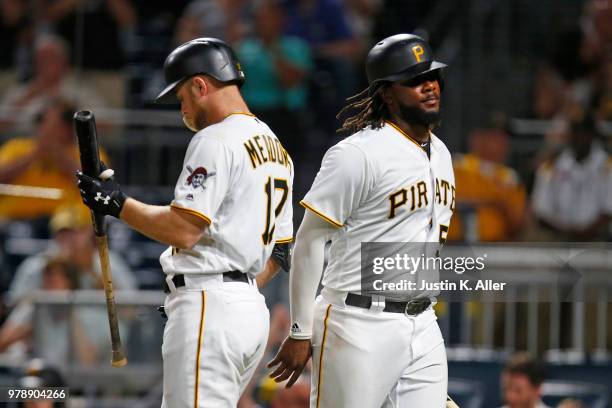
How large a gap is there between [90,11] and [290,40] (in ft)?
4.44

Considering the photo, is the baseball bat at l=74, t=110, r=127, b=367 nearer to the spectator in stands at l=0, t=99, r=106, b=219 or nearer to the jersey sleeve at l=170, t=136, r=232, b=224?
the jersey sleeve at l=170, t=136, r=232, b=224

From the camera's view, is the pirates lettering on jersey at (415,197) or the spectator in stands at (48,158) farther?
the spectator in stands at (48,158)

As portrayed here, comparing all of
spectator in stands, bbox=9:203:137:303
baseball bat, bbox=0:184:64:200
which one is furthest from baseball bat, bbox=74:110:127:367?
baseball bat, bbox=0:184:64:200

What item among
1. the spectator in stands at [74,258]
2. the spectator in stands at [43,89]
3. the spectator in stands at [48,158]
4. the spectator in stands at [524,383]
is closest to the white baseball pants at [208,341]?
the spectator in stands at [524,383]

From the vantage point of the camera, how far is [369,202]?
3.74m

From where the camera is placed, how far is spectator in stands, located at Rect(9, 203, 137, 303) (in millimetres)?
6316

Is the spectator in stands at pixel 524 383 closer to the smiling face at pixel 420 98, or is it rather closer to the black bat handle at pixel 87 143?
the smiling face at pixel 420 98

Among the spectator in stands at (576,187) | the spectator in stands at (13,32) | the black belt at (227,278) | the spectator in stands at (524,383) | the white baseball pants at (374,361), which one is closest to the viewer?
the black belt at (227,278)

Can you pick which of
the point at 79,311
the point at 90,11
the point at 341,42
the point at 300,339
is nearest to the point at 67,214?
the point at 79,311

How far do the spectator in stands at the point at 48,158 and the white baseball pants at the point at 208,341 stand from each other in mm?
3067

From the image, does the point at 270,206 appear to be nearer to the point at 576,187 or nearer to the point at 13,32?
the point at 576,187

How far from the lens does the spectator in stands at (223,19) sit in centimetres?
753

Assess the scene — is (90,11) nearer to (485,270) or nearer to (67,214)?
(67,214)

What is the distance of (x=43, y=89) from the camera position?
748 cm
